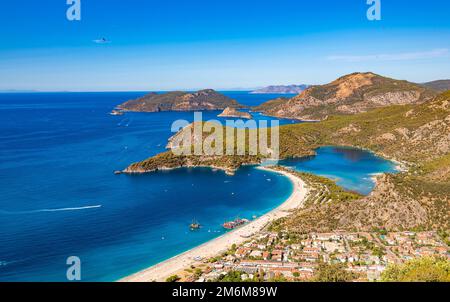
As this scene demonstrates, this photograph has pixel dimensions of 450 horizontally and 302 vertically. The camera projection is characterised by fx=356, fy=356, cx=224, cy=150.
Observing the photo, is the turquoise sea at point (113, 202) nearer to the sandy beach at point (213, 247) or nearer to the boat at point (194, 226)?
the boat at point (194, 226)

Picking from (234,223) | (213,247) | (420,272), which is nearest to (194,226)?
(234,223)

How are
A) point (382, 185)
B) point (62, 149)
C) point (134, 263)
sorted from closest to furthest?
1. point (134, 263)
2. point (382, 185)
3. point (62, 149)

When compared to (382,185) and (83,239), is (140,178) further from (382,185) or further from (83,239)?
(382,185)

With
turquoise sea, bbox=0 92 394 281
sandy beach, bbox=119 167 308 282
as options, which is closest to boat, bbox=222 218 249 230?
sandy beach, bbox=119 167 308 282

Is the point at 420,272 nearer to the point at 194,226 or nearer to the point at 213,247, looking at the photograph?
the point at 213,247

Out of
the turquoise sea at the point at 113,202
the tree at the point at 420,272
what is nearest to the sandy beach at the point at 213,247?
the turquoise sea at the point at 113,202
